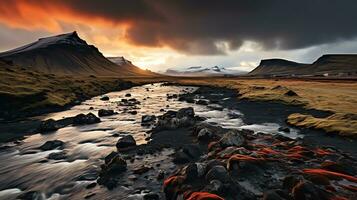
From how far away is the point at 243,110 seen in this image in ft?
185

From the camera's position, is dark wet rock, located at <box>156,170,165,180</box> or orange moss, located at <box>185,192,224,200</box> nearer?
orange moss, located at <box>185,192,224,200</box>

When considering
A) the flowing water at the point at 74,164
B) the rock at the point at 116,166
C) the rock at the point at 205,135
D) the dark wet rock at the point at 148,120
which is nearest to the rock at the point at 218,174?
the flowing water at the point at 74,164

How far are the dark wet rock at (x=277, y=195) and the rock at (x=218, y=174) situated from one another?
2.62m

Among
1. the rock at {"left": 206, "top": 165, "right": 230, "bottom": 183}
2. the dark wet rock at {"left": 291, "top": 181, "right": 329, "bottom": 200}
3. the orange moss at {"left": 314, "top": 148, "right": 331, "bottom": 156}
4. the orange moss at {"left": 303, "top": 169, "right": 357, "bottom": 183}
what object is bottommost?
the orange moss at {"left": 314, "top": 148, "right": 331, "bottom": 156}

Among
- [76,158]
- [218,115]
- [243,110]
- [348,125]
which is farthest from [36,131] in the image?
[348,125]

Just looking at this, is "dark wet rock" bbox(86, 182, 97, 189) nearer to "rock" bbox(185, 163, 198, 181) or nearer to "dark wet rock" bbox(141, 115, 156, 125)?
"rock" bbox(185, 163, 198, 181)

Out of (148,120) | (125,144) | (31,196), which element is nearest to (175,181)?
(31,196)

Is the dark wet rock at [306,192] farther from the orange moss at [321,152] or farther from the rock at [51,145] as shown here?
the rock at [51,145]

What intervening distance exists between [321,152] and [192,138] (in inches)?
527

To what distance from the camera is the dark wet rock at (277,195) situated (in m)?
14.0

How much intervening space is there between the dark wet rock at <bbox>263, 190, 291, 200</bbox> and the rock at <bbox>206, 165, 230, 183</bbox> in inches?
103

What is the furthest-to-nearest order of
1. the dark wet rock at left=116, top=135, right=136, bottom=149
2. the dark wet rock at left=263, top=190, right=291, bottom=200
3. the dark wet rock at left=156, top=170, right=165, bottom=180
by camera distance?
the dark wet rock at left=116, top=135, right=136, bottom=149 → the dark wet rock at left=156, top=170, right=165, bottom=180 → the dark wet rock at left=263, top=190, right=291, bottom=200

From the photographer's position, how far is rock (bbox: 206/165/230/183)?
16391 millimetres

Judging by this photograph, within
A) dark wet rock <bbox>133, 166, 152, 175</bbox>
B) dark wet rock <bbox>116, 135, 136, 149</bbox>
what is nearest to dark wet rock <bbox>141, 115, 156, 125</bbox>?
dark wet rock <bbox>116, 135, 136, 149</bbox>
